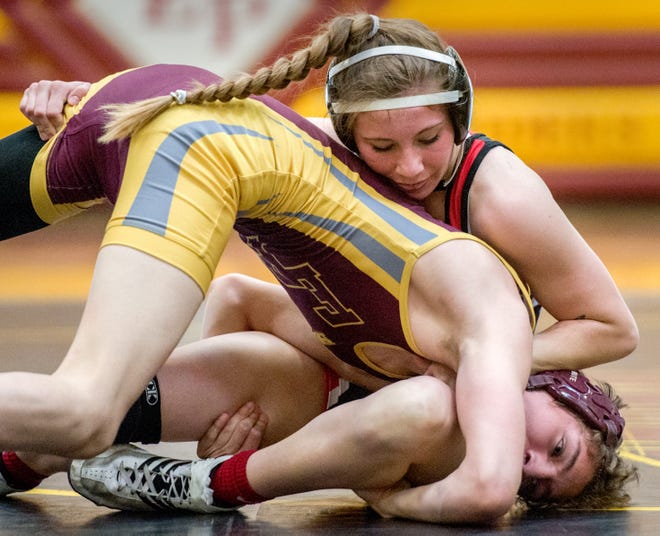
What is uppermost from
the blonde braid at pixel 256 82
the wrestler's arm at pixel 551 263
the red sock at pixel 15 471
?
the blonde braid at pixel 256 82

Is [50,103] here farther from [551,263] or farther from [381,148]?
[551,263]

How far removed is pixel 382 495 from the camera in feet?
7.98

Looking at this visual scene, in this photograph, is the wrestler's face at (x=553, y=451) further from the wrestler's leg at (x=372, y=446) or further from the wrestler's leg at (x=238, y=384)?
the wrestler's leg at (x=238, y=384)

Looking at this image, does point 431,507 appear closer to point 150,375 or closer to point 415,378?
point 415,378

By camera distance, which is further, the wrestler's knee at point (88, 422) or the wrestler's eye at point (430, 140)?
the wrestler's eye at point (430, 140)

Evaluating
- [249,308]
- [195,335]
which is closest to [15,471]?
[249,308]

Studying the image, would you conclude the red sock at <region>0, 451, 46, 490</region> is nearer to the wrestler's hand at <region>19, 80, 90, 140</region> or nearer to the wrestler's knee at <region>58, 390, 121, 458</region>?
the wrestler's knee at <region>58, 390, 121, 458</region>

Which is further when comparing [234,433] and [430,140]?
[234,433]

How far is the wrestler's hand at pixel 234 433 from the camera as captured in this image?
8.81 feet

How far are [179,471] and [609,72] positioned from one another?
6511 mm

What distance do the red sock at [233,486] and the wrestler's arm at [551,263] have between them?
640mm

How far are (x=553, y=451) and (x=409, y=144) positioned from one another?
0.67 metres

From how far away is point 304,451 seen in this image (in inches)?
93.1

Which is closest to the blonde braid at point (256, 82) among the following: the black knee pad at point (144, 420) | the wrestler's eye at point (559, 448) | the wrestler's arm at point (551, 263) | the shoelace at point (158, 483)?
the wrestler's arm at point (551, 263)
